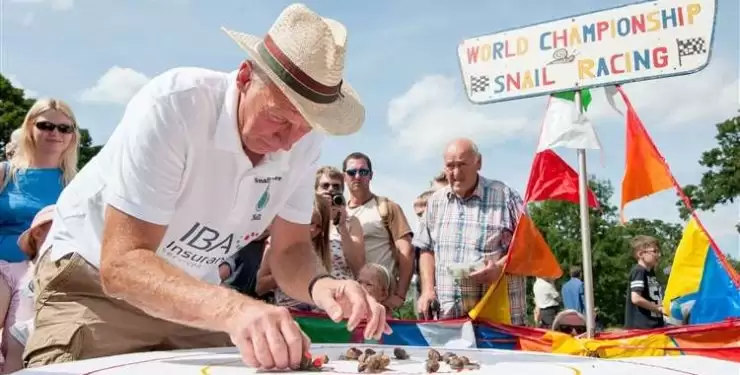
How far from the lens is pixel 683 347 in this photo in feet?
14.1

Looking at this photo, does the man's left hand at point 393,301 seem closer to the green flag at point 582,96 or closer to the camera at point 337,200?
the camera at point 337,200

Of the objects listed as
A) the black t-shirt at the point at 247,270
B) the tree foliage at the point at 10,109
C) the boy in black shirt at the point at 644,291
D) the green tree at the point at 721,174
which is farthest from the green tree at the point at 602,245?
the black t-shirt at the point at 247,270

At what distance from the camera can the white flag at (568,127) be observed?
4.83m

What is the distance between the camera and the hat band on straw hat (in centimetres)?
185

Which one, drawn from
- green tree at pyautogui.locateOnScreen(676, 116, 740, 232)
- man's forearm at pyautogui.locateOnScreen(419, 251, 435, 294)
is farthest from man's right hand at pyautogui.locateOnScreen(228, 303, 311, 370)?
green tree at pyautogui.locateOnScreen(676, 116, 740, 232)

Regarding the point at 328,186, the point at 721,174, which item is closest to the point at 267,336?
the point at 328,186

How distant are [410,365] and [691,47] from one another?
11.2 feet

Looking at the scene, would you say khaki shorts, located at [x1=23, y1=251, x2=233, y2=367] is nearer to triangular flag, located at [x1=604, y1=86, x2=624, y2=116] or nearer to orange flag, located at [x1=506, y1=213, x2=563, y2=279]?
orange flag, located at [x1=506, y1=213, x2=563, y2=279]

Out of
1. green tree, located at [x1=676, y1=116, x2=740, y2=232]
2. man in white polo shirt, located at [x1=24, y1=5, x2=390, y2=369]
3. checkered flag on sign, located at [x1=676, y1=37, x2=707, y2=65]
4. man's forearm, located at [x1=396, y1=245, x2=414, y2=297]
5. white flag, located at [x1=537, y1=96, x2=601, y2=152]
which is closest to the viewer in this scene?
man in white polo shirt, located at [x1=24, y1=5, x2=390, y2=369]

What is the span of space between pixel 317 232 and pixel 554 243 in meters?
46.9

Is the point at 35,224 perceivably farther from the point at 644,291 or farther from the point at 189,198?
the point at 644,291

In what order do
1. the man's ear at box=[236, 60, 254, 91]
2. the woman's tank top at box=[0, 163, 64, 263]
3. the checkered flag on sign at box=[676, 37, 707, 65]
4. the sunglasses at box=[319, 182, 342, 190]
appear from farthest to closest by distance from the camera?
the sunglasses at box=[319, 182, 342, 190] → the checkered flag on sign at box=[676, 37, 707, 65] → the woman's tank top at box=[0, 163, 64, 263] → the man's ear at box=[236, 60, 254, 91]

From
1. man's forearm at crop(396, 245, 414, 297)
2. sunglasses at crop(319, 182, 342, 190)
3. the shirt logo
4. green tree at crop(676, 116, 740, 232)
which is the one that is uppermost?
green tree at crop(676, 116, 740, 232)

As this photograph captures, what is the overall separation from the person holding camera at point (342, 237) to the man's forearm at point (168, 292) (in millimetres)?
2917
